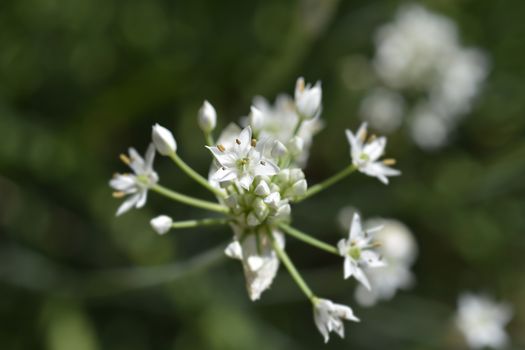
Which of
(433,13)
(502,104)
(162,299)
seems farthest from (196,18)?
(502,104)

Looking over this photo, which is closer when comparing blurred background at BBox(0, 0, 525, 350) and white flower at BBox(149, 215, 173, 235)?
white flower at BBox(149, 215, 173, 235)

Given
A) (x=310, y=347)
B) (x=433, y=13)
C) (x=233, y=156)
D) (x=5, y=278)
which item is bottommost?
(x=233, y=156)

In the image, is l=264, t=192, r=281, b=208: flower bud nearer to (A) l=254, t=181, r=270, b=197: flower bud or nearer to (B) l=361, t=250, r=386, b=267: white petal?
(A) l=254, t=181, r=270, b=197: flower bud

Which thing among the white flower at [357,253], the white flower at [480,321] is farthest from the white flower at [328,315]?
the white flower at [480,321]

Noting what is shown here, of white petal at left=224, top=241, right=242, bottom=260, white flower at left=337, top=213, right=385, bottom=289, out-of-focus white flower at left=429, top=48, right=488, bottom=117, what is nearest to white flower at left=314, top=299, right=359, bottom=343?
white flower at left=337, top=213, right=385, bottom=289

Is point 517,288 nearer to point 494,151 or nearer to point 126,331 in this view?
point 494,151

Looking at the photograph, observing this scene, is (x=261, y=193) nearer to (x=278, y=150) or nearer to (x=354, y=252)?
(x=278, y=150)

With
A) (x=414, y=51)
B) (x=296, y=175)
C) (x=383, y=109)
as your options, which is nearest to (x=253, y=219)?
(x=296, y=175)
